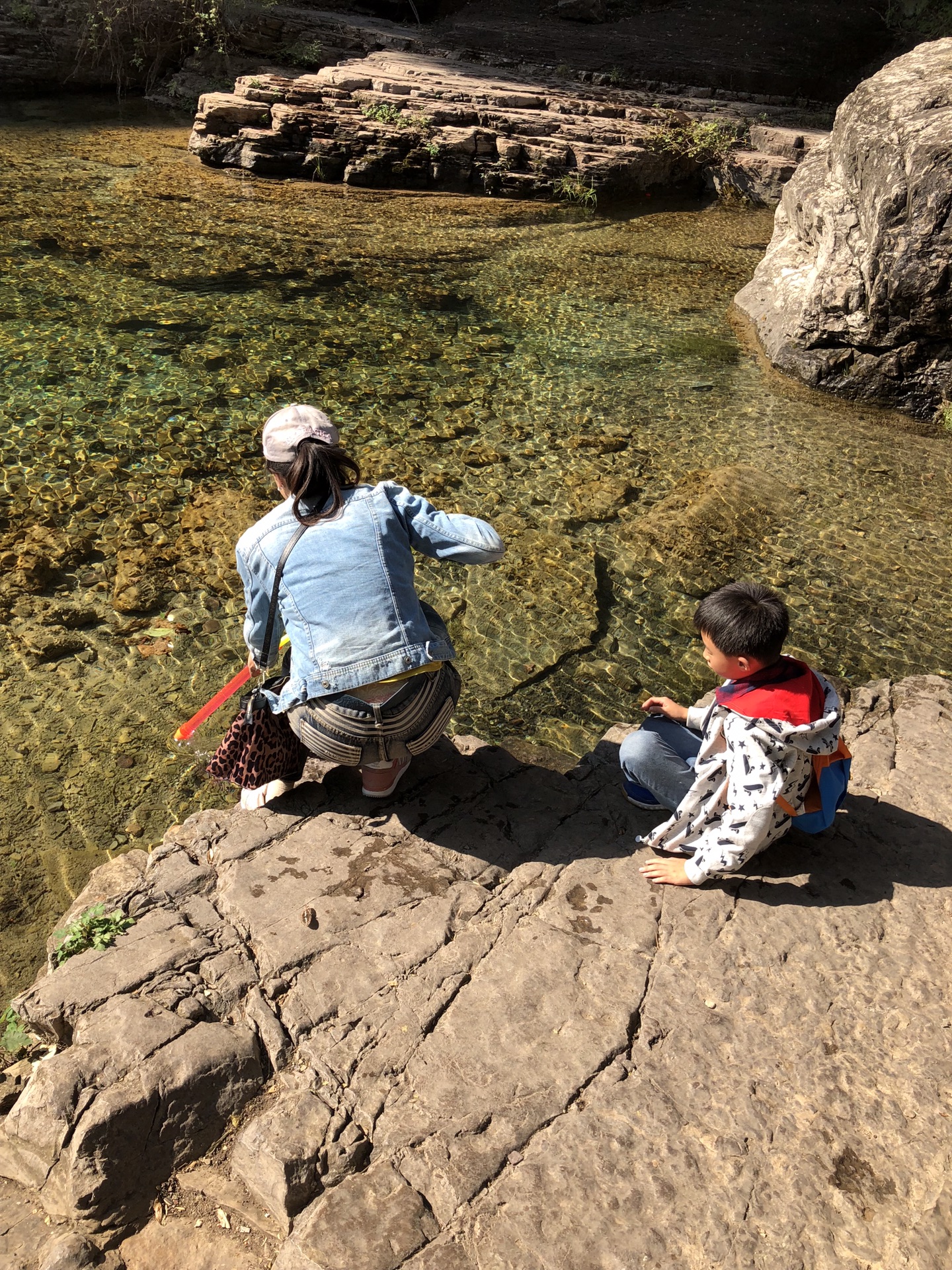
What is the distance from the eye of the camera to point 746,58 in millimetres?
15008

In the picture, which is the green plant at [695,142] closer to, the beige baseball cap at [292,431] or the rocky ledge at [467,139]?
the rocky ledge at [467,139]

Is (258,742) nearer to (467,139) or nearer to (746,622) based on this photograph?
(746,622)

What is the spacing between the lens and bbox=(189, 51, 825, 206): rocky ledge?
1039 cm

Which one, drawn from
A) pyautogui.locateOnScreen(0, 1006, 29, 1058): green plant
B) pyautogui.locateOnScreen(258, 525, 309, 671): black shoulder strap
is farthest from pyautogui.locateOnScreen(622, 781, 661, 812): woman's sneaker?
pyautogui.locateOnScreen(0, 1006, 29, 1058): green plant

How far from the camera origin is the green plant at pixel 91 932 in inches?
99.2

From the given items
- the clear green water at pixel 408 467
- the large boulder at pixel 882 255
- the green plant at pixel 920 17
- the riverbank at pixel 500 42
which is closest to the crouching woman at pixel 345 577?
the clear green water at pixel 408 467

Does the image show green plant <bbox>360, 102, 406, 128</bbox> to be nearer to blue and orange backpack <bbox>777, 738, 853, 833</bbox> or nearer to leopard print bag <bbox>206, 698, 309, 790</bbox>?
leopard print bag <bbox>206, 698, 309, 790</bbox>

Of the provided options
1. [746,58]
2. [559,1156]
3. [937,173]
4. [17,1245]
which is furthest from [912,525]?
[746,58]

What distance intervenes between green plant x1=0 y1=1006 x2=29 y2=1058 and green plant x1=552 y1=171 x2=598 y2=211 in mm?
10326

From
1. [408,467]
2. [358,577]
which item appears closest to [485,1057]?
[358,577]

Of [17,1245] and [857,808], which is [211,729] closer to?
[17,1245]

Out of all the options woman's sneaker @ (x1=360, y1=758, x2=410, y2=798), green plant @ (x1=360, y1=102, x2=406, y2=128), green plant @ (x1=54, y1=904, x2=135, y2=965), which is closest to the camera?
green plant @ (x1=54, y1=904, x2=135, y2=965)

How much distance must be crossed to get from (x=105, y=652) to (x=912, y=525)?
429 cm

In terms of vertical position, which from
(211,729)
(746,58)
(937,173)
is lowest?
(211,729)
